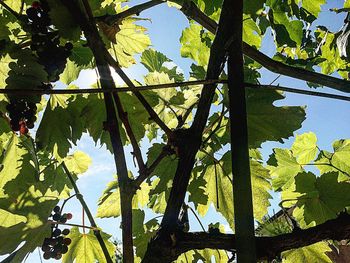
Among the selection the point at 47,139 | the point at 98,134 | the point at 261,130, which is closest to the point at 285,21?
the point at 261,130

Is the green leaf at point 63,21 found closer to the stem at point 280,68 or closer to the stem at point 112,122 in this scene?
the stem at point 112,122

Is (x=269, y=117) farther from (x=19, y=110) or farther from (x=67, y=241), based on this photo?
(x=67, y=241)

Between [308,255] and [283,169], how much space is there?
1.95ft

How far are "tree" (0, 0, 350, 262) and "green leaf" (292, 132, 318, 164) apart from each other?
88 mm

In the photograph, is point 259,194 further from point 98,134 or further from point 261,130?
point 98,134

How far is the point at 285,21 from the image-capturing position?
159 cm

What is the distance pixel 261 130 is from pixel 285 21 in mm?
700

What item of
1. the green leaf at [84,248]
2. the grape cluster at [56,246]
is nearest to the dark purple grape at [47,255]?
the grape cluster at [56,246]

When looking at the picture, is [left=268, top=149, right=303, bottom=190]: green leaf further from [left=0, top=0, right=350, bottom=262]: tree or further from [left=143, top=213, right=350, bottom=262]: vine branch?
[left=143, top=213, right=350, bottom=262]: vine branch

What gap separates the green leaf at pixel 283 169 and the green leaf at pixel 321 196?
49 cm

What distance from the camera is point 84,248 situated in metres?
1.47

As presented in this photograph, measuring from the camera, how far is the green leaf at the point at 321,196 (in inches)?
39.9

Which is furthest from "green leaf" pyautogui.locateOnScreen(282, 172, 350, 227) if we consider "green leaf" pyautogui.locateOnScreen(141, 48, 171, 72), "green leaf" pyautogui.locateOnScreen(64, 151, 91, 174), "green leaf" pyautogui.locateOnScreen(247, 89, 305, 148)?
"green leaf" pyautogui.locateOnScreen(64, 151, 91, 174)

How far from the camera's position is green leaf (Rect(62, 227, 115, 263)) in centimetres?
143
